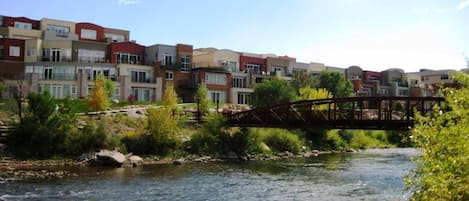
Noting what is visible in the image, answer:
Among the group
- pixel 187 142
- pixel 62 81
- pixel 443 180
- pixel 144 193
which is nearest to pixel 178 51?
pixel 62 81

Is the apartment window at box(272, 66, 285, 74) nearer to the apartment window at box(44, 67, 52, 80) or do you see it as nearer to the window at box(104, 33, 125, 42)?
the window at box(104, 33, 125, 42)

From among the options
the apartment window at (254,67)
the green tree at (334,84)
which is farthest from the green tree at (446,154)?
the apartment window at (254,67)

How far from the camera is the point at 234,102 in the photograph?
8912cm

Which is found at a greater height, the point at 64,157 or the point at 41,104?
the point at 41,104

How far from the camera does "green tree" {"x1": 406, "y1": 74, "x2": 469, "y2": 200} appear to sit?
12.9m

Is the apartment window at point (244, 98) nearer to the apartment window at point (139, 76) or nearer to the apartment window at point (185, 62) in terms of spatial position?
the apartment window at point (185, 62)

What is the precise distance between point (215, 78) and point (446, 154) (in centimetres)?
7365

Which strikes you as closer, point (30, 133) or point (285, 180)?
point (285, 180)

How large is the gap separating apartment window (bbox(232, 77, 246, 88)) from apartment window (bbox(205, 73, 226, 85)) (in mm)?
3398

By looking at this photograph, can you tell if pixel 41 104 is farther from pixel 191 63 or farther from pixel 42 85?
pixel 191 63

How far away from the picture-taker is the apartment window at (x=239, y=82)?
91062 millimetres

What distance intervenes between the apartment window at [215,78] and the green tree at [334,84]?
20708 millimetres

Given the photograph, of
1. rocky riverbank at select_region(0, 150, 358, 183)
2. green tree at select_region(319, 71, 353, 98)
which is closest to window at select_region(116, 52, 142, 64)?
green tree at select_region(319, 71, 353, 98)

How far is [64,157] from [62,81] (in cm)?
3081
